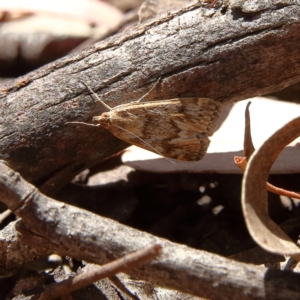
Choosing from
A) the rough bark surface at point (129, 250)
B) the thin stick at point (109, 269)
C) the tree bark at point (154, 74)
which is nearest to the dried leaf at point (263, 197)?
the rough bark surface at point (129, 250)

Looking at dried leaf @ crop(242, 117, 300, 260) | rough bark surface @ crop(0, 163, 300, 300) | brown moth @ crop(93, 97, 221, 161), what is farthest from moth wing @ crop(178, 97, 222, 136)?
rough bark surface @ crop(0, 163, 300, 300)

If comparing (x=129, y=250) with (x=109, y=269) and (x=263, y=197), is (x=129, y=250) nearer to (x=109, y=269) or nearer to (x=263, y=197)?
(x=109, y=269)

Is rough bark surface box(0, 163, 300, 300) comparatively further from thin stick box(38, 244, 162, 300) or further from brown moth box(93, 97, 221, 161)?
brown moth box(93, 97, 221, 161)

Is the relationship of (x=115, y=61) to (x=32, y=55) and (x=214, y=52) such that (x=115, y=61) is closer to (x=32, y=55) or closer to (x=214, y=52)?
(x=214, y=52)

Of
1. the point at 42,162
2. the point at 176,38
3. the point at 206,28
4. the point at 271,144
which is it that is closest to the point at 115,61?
the point at 176,38

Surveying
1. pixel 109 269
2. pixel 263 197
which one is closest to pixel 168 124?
pixel 263 197

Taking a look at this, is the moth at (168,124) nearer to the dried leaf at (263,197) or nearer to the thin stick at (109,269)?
the dried leaf at (263,197)
